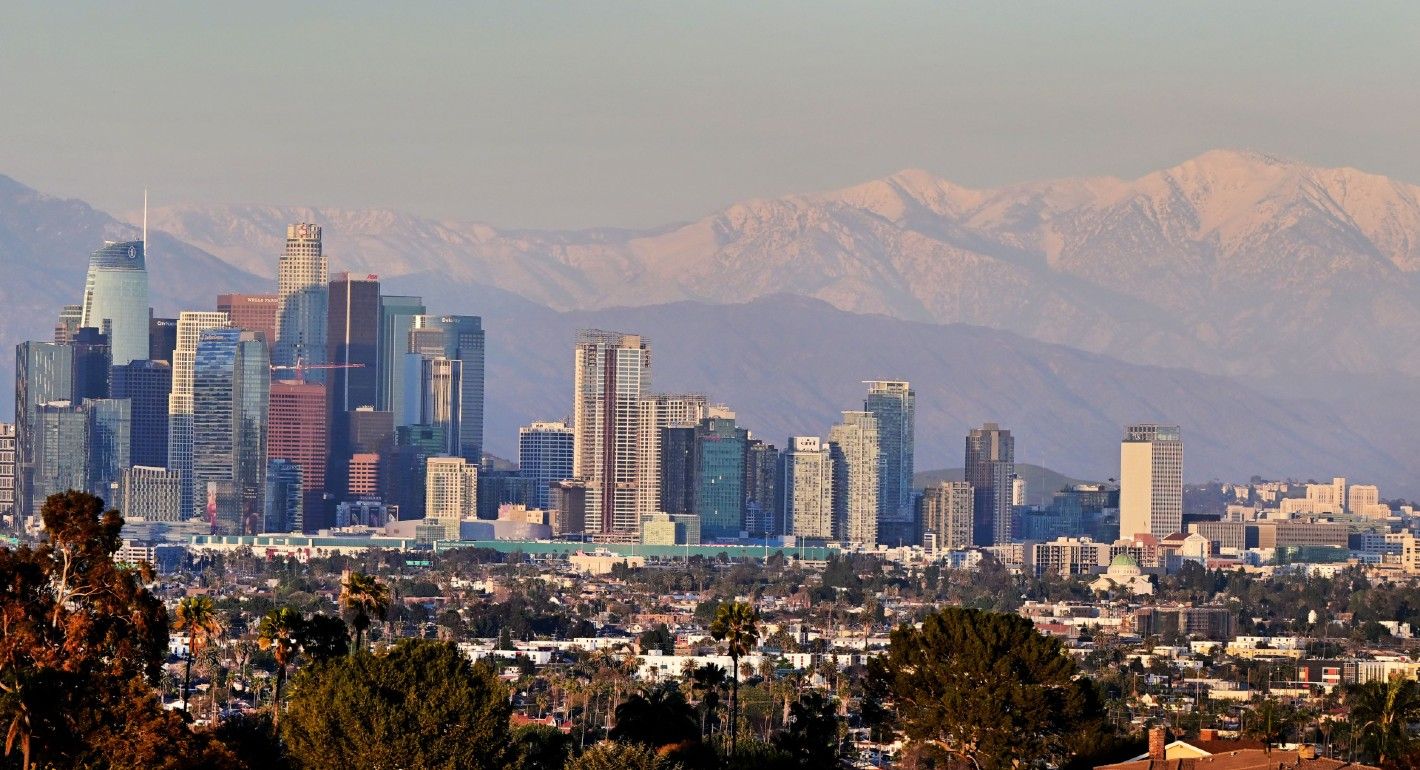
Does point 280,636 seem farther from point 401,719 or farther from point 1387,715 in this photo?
point 1387,715

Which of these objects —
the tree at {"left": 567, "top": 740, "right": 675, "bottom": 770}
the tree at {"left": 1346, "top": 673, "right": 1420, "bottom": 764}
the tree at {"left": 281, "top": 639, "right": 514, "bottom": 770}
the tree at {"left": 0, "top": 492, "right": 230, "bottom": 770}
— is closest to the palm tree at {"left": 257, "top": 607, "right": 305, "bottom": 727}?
the tree at {"left": 281, "top": 639, "right": 514, "bottom": 770}

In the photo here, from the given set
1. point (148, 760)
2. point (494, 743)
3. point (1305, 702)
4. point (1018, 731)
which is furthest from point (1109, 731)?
point (1305, 702)

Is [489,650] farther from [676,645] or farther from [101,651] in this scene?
[101,651]

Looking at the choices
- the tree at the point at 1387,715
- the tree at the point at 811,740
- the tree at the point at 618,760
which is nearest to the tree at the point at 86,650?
the tree at the point at 618,760

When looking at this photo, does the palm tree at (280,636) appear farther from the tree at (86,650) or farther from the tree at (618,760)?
the tree at (86,650)

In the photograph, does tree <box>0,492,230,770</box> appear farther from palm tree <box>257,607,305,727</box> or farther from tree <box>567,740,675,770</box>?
palm tree <box>257,607,305,727</box>
